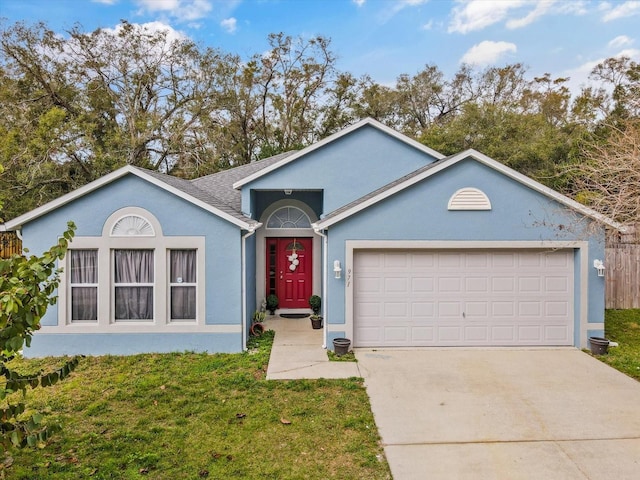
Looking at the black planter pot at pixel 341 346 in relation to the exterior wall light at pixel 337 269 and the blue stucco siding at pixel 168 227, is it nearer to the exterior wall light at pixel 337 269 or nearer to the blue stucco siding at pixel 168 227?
the exterior wall light at pixel 337 269

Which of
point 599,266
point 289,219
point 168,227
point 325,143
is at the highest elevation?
point 325,143

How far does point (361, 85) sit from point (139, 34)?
48.5 feet

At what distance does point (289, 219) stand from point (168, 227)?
4709 millimetres

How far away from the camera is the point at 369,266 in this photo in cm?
945

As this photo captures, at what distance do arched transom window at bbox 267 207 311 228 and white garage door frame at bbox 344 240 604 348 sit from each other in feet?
13.3

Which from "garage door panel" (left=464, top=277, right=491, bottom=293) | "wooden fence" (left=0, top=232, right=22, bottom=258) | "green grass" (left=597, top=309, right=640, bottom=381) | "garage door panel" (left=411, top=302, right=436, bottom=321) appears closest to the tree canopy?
"wooden fence" (left=0, top=232, right=22, bottom=258)

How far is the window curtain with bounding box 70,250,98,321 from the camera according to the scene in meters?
9.12

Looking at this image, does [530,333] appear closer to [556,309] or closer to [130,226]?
[556,309]

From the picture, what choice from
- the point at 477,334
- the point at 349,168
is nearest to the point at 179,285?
the point at 349,168

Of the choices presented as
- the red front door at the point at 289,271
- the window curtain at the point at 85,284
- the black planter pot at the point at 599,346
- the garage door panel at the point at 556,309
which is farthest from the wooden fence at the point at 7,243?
the black planter pot at the point at 599,346

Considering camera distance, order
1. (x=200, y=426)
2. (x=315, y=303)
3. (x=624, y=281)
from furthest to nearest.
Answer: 1. (x=624, y=281)
2. (x=315, y=303)
3. (x=200, y=426)

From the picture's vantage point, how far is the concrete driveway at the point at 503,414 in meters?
4.90

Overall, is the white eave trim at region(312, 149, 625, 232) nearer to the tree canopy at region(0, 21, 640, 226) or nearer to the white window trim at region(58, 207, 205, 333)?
the white window trim at region(58, 207, 205, 333)

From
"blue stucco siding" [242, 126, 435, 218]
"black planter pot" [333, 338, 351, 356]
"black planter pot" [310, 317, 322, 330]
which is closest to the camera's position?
"black planter pot" [333, 338, 351, 356]
